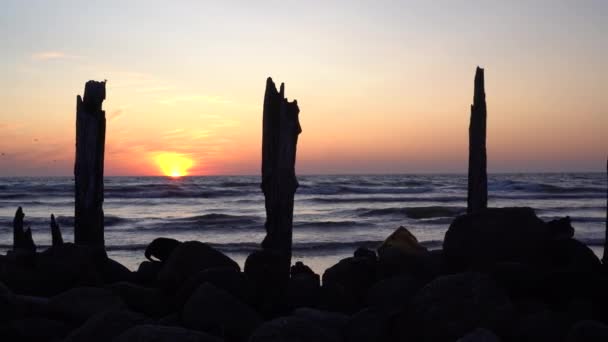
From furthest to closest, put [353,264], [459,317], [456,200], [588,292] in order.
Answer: [456,200]
[353,264]
[588,292]
[459,317]

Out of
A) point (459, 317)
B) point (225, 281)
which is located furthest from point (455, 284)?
point (225, 281)

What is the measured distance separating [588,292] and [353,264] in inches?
120

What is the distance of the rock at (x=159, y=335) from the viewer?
4.46 metres

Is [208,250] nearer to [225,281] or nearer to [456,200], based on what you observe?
[225,281]

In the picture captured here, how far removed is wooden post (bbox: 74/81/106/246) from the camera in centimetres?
864

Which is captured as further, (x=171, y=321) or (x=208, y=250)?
(x=208, y=250)

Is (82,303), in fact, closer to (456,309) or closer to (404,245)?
(456,309)

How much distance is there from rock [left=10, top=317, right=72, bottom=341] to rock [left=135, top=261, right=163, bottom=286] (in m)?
2.47

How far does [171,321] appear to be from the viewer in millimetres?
5715

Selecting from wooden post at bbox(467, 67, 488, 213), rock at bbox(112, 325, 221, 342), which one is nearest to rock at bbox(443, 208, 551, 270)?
wooden post at bbox(467, 67, 488, 213)

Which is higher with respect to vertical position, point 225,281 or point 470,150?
point 470,150

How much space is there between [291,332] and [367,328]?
83cm

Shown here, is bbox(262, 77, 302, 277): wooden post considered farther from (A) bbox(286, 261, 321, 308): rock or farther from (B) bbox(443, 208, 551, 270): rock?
(B) bbox(443, 208, 551, 270): rock

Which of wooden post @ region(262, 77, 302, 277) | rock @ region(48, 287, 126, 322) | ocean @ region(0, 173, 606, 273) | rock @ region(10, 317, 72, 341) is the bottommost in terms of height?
ocean @ region(0, 173, 606, 273)
